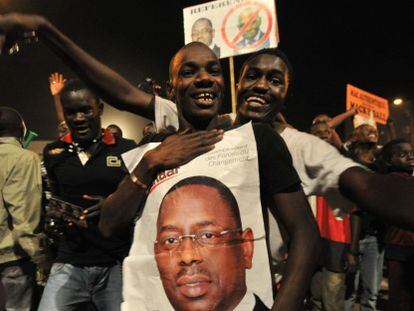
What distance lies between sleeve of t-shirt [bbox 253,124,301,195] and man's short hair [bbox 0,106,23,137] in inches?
112

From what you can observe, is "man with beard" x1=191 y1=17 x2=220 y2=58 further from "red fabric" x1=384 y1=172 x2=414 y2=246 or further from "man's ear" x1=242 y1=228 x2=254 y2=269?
"man's ear" x1=242 y1=228 x2=254 y2=269

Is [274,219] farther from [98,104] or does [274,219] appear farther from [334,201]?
[98,104]

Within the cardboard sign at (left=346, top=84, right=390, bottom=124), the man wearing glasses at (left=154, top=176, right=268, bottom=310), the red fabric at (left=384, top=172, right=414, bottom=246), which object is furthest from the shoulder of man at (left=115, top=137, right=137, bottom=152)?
the cardboard sign at (left=346, top=84, right=390, bottom=124)

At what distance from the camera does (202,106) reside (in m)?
1.69

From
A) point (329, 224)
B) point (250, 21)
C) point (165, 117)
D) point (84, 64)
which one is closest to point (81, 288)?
point (165, 117)

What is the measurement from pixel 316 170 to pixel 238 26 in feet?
12.3

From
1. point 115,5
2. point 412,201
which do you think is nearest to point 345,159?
point 412,201

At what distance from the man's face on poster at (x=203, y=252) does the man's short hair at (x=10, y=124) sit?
2.73 metres

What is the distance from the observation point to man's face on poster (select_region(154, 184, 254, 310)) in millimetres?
1421

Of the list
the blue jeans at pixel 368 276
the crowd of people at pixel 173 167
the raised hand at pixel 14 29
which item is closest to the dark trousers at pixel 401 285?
the crowd of people at pixel 173 167

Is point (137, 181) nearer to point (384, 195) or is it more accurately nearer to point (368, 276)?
point (384, 195)

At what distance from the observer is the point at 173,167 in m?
1.55

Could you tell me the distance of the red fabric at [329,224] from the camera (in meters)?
3.83

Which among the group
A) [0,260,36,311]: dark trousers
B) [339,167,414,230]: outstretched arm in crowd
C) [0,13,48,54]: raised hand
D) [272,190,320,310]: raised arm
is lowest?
[0,260,36,311]: dark trousers
